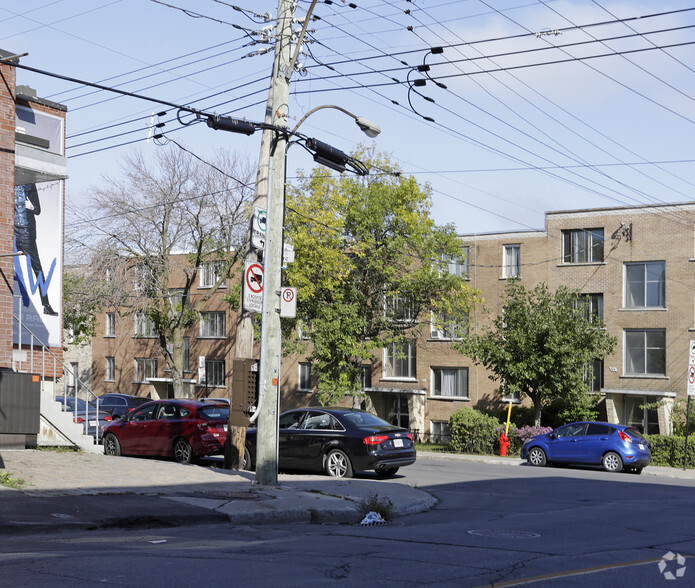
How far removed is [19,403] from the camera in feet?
49.9

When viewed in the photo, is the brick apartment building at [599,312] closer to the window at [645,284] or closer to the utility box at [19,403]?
the window at [645,284]

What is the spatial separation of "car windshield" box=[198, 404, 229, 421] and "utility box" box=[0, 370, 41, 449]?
570cm

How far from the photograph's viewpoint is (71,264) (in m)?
39.7

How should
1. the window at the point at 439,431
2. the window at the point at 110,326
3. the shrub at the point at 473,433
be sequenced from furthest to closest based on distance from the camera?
the window at the point at 110,326 → the window at the point at 439,431 → the shrub at the point at 473,433

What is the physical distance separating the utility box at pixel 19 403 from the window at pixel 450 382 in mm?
29279

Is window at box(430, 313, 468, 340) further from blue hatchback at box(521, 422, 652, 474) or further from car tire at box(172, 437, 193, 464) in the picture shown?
car tire at box(172, 437, 193, 464)

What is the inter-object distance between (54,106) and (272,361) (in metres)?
11.2

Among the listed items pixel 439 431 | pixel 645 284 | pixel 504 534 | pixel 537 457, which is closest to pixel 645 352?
pixel 645 284

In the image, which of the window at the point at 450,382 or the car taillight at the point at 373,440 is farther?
the window at the point at 450,382

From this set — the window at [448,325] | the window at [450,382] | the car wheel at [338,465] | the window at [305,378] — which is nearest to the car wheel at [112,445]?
the car wheel at [338,465]

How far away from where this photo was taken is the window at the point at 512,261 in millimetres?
40938

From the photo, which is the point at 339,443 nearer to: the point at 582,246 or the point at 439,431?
the point at 582,246

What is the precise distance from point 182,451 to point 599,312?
79.2 ft

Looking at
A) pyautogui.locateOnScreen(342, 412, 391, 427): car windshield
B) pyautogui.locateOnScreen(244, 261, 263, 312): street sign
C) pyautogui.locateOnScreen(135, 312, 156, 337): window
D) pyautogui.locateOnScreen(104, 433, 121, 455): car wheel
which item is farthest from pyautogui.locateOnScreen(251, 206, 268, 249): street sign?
pyautogui.locateOnScreen(135, 312, 156, 337): window
